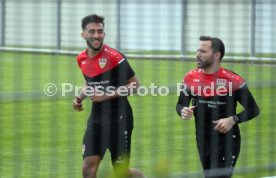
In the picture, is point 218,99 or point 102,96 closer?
point 218,99

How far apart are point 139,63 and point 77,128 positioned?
4.77 m

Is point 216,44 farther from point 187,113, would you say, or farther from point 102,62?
point 102,62

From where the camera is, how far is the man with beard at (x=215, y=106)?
6.48 m

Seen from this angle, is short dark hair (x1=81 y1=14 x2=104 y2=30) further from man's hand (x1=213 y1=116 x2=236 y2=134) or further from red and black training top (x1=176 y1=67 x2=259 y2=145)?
man's hand (x1=213 y1=116 x2=236 y2=134)

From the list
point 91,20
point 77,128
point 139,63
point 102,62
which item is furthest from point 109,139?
point 77,128

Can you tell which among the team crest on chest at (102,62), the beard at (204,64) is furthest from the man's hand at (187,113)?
the team crest on chest at (102,62)

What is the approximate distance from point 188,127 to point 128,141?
129 inches

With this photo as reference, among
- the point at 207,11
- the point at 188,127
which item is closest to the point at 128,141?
the point at 207,11

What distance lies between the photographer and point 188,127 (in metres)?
10.4

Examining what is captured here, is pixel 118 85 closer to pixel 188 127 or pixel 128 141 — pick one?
pixel 128 141

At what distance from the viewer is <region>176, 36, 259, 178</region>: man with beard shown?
21.3ft

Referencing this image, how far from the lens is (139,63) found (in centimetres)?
672

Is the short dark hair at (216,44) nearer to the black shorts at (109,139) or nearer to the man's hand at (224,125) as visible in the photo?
the man's hand at (224,125)

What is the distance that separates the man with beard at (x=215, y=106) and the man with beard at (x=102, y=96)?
56 centimetres
